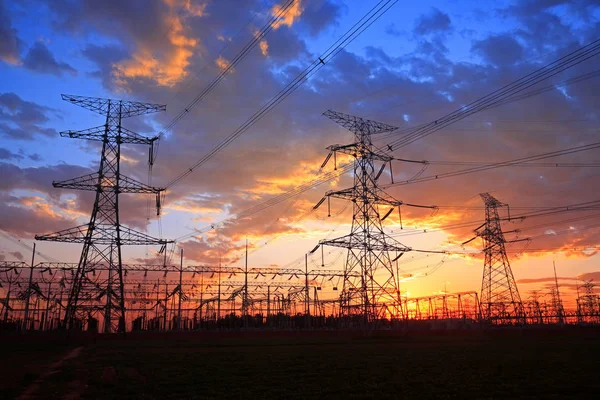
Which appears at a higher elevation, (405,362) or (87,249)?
(87,249)

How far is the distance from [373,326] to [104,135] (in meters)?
26.5

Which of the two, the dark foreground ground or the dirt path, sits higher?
the dirt path

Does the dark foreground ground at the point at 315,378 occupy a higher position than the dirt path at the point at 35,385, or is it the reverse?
the dirt path at the point at 35,385

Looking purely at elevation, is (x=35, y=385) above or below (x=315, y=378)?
above

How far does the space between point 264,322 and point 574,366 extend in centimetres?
6771

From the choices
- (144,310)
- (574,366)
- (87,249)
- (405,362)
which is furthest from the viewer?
(144,310)

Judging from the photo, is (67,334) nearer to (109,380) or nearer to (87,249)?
(87,249)

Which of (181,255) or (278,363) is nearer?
(278,363)

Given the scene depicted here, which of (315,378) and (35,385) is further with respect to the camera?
(315,378)

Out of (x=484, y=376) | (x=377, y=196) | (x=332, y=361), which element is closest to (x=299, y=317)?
(x=377, y=196)

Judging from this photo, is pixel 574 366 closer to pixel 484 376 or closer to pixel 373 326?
pixel 484 376

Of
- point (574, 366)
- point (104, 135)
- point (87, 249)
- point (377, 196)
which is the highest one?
point (104, 135)

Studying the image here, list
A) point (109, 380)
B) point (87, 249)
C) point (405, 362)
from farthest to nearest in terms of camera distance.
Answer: point (87, 249)
point (405, 362)
point (109, 380)

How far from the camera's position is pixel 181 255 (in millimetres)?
61906
